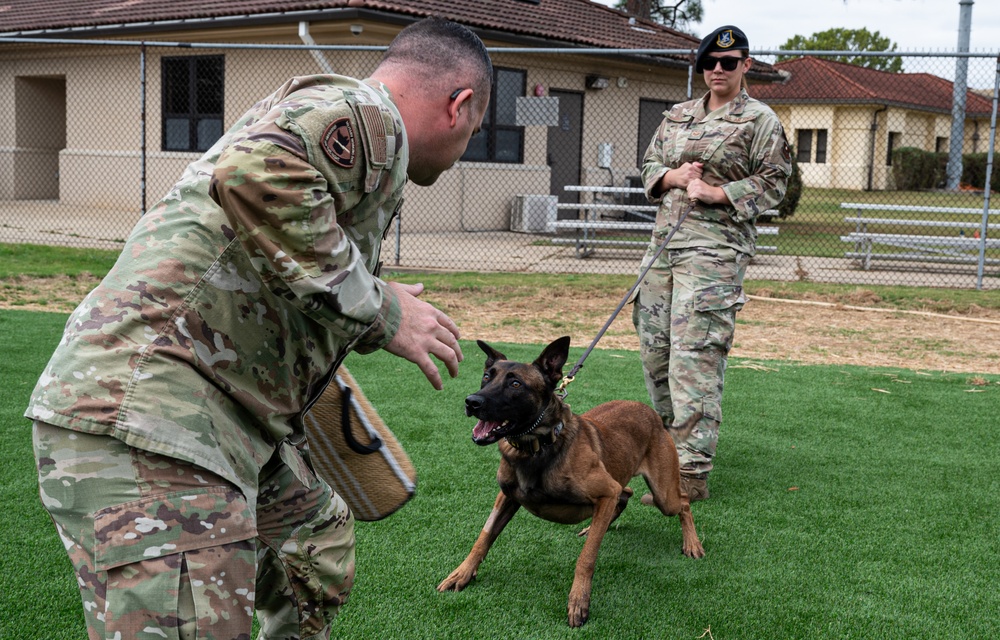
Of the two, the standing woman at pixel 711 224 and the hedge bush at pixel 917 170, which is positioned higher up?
the hedge bush at pixel 917 170

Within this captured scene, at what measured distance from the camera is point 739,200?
4684mm

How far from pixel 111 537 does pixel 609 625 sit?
214 cm

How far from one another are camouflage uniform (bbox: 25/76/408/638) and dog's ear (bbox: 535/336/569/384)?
1685 millimetres

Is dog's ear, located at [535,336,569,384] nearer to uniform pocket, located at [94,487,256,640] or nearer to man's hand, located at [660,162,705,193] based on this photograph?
man's hand, located at [660,162,705,193]

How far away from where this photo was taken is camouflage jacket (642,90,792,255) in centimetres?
473

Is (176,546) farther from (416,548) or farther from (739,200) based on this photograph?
(739,200)

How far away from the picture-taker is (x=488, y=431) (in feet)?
11.0

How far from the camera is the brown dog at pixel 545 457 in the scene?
3432mm

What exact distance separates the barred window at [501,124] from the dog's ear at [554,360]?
14247mm

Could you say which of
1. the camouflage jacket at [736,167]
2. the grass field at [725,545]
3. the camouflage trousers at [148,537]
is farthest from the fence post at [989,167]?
the camouflage trousers at [148,537]

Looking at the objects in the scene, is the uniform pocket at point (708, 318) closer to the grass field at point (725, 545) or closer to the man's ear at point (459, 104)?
the grass field at point (725, 545)

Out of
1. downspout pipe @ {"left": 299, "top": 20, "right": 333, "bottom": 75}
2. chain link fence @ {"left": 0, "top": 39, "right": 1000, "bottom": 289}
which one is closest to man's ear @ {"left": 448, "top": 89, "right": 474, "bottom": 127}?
chain link fence @ {"left": 0, "top": 39, "right": 1000, "bottom": 289}

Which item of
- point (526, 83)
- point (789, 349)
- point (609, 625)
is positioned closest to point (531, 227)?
point (526, 83)

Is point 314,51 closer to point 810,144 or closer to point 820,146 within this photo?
point 820,146
